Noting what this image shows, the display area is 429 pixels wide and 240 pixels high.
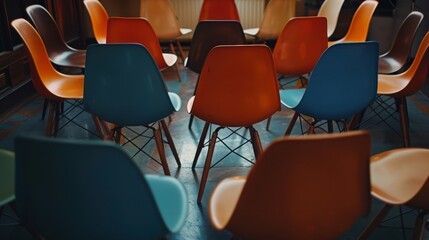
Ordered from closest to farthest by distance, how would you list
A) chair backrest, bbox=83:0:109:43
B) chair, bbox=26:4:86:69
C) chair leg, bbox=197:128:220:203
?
chair leg, bbox=197:128:220:203
chair, bbox=26:4:86:69
chair backrest, bbox=83:0:109:43

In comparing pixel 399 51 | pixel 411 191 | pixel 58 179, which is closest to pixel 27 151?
pixel 58 179

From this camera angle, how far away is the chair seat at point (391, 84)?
8.63 ft

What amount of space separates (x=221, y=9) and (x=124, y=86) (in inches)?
95.1

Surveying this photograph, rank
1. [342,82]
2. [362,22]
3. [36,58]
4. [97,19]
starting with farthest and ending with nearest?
[97,19] → [362,22] → [36,58] → [342,82]

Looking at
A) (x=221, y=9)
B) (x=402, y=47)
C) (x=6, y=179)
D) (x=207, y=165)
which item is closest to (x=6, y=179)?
(x=6, y=179)

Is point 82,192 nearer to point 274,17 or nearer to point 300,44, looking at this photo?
point 300,44

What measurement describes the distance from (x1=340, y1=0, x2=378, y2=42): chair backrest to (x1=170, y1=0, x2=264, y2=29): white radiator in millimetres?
2360

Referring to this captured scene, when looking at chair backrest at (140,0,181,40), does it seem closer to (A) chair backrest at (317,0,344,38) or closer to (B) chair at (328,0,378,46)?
(A) chair backrest at (317,0,344,38)

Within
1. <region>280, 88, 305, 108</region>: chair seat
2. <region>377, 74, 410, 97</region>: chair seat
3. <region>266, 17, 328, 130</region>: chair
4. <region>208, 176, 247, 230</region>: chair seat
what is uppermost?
<region>266, 17, 328, 130</region>: chair

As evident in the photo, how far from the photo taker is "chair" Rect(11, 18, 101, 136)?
8.30 feet

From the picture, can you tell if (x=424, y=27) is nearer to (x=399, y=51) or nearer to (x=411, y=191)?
(x=399, y=51)

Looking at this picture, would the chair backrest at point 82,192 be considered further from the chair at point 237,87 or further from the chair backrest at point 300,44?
the chair backrest at point 300,44

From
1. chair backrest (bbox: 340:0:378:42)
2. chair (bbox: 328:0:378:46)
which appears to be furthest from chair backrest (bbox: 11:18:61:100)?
chair backrest (bbox: 340:0:378:42)

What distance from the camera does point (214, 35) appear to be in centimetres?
288
